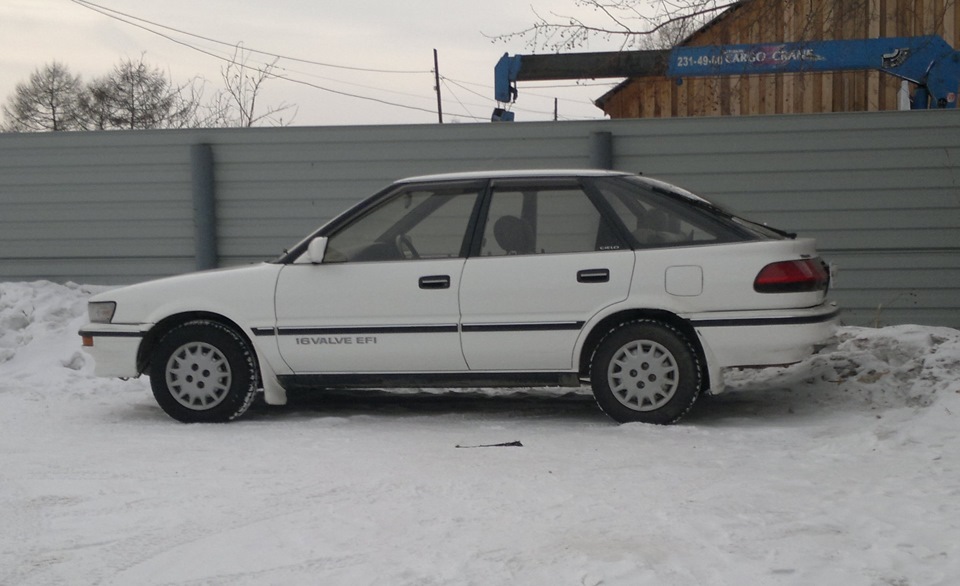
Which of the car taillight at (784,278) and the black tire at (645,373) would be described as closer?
the car taillight at (784,278)

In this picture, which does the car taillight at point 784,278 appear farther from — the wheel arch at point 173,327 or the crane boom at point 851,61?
the crane boom at point 851,61

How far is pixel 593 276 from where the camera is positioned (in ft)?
22.0

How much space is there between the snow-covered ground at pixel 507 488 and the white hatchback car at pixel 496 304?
1.08ft

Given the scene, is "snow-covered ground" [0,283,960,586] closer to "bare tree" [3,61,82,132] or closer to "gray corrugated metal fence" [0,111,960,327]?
"gray corrugated metal fence" [0,111,960,327]

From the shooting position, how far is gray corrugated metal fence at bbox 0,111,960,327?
404 inches

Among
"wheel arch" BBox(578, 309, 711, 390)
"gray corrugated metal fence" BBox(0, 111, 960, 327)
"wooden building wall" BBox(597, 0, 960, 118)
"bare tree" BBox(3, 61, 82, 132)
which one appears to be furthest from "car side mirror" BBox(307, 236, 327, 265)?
"bare tree" BBox(3, 61, 82, 132)

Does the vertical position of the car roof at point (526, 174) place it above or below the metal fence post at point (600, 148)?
below

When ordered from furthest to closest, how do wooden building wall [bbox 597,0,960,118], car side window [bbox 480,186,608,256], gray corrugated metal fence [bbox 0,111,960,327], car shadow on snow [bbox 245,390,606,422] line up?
wooden building wall [bbox 597,0,960,118]
gray corrugated metal fence [bbox 0,111,960,327]
car shadow on snow [bbox 245,390,606,422]
car side window [bbox 480,186,608,256]

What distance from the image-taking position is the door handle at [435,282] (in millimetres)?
6863

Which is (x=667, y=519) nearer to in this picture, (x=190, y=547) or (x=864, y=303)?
(x=190, y=547)

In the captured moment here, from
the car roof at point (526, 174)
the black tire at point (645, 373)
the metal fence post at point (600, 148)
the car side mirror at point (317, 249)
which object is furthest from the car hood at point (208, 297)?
the metal fence post at point (600, 148)

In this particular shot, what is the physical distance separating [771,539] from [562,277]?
2787mm

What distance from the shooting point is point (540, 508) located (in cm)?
481

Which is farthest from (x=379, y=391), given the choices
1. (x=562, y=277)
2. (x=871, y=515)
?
(x=871, y=515)
